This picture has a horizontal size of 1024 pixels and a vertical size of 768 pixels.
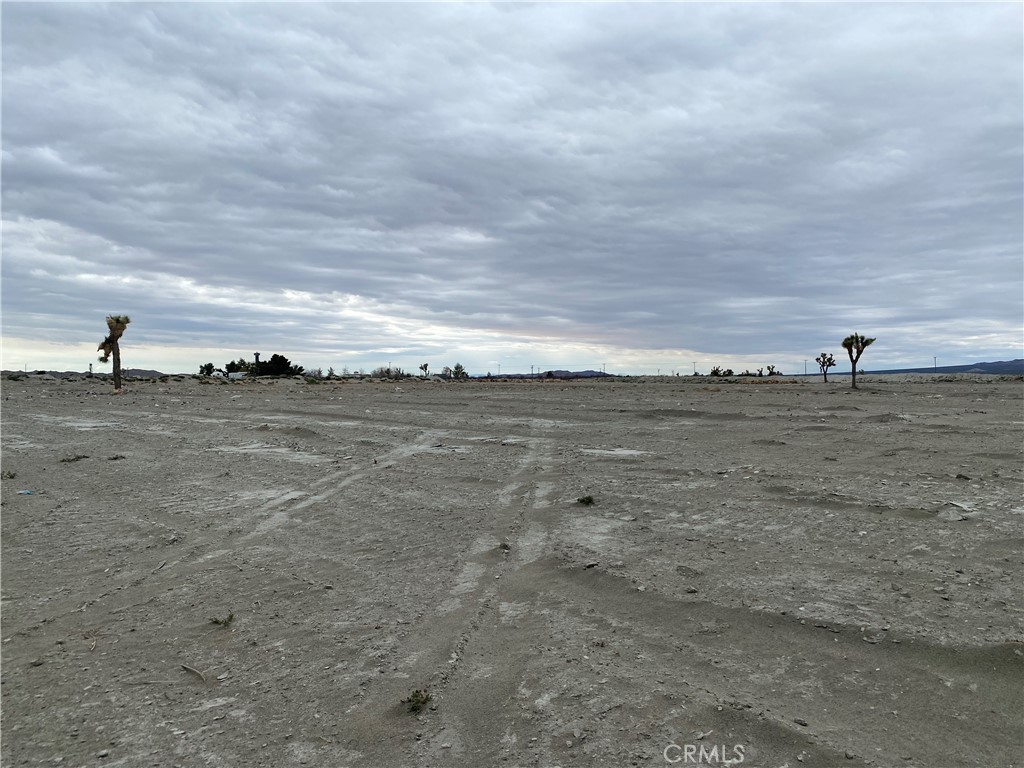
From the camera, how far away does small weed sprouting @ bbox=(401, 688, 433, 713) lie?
359cm

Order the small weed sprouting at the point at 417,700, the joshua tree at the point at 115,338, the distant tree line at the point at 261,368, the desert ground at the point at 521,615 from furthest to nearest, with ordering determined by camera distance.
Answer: the distant tree line at the point at 261,368, the joshua tree at the point at 115,338, the small weed sprouting at the point at 417,700, the desert ground at the point at 521,615

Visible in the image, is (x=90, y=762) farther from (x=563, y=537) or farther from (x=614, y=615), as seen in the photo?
(x=563, y=537)

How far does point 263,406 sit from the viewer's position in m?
25.0

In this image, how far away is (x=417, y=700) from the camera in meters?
3.62

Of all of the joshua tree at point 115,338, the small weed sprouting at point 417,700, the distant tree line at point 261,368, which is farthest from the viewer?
the distant tree line at point 261,368

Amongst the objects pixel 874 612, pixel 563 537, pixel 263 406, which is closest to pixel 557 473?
pixel 563 537

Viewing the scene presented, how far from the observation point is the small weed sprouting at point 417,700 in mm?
3592

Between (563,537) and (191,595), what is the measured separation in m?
3.76

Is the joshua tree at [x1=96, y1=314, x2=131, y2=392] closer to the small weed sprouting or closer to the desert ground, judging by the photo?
the desert ground

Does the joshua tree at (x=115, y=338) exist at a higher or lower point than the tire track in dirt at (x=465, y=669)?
higher

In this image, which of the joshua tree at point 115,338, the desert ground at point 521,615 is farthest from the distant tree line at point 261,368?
the desert ground at point 521,615

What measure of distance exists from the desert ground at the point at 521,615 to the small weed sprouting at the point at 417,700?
0.04 ft

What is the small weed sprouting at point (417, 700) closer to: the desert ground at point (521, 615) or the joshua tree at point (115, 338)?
the desert ground at point (521, 615)

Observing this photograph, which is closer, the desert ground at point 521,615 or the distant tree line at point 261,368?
the desert ground at point 521,615
